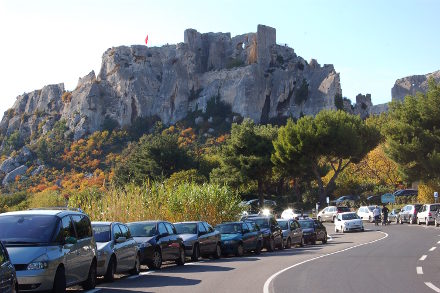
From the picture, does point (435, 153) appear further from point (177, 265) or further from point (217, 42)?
point (217, 42)

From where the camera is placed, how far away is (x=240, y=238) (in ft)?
83.8

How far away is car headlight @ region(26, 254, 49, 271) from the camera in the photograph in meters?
11.8

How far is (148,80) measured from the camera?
150 m

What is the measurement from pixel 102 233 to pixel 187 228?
7.40m

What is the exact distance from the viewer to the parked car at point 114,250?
15.9 meters

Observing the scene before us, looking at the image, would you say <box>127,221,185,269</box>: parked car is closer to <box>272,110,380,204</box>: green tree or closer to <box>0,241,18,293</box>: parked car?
<box>0,241,18,293</box>: parked car

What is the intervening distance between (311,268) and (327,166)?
5935 cm

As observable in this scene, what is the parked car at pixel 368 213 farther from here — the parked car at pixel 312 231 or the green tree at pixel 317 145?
the parked car at pixel 312 231

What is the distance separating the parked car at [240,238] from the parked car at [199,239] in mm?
621

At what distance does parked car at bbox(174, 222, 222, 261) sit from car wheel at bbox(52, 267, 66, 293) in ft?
33.5

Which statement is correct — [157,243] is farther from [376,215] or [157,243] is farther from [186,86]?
[186,86]

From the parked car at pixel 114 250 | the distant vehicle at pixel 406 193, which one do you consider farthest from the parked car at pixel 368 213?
the parked car at pixel 114 250

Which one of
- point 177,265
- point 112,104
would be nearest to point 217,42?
point 112,104

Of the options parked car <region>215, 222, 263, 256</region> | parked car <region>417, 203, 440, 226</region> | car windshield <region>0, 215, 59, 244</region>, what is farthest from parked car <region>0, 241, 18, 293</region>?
parked car <region>417, 203, 440, 226</region>
